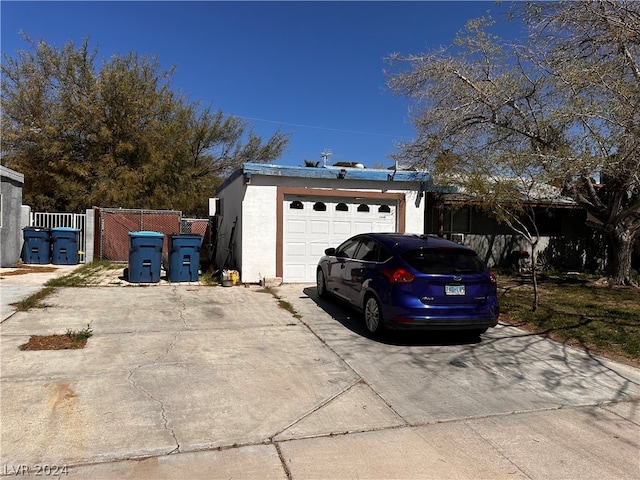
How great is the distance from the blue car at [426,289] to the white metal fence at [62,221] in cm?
1404

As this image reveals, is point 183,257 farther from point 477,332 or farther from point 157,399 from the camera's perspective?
point 157,399

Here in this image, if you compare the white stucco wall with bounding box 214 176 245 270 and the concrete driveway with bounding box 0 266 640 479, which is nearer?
the concrete driveway with bounding box 0 266 640 479

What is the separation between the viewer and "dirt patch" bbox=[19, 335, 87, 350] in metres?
5.86

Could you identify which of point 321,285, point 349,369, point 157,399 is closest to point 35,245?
point 321,285

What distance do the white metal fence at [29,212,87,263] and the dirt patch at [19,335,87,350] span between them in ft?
39.4

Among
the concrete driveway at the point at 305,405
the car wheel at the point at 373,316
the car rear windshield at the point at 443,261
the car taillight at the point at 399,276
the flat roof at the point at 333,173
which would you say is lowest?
the concrete driveway at the point at 305,405

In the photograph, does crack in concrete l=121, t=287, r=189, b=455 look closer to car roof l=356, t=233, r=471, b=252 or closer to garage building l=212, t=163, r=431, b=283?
car roof l=356, t=233, r=471, b=252

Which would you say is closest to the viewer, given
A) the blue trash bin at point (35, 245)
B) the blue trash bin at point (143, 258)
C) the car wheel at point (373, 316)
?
the car wheel at point (373, 316)

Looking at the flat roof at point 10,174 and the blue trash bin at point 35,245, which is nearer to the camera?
the flat roof at point 10,174

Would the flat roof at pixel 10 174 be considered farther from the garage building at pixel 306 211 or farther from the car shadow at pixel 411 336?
the car shadow at pixel 411 336

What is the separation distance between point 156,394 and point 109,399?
0.42 meters

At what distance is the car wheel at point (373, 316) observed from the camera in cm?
670

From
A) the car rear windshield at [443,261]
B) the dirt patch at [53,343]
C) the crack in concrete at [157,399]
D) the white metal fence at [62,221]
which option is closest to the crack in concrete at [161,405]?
the crack in concrete at [157,399]

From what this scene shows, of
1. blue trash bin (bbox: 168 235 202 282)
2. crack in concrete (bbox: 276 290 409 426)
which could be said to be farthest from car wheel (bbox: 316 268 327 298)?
blue trash bin (bbox: 168 235 202 282)
